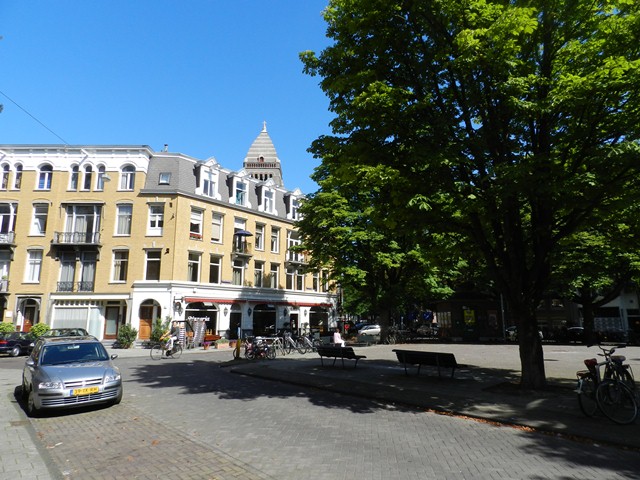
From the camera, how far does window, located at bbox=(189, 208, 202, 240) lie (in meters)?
31.9

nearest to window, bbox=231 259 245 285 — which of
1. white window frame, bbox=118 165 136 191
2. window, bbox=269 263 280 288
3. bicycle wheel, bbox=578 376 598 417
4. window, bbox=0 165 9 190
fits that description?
window, bbox=269 263 280 288

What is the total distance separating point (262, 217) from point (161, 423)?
30524mm

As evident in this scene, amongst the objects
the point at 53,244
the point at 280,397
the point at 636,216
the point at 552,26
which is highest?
the point at 552,26

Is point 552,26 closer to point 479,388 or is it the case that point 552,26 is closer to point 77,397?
point 479,388

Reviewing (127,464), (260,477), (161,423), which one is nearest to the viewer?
(260,477)

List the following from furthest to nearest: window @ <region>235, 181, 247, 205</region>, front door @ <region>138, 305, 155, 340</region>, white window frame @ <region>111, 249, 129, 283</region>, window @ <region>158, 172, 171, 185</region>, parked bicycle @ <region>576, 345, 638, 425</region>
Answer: window @ <region>235, 181, 247, 205</region>
window @ <region>158, 172, 171, 185</region>
white window frame @ <region>111, 249, 129, 283</region>
front door @ <region>138, 305, 155, 340</region>
parked bicycle @ <region>576, 345, 638, 425</region>

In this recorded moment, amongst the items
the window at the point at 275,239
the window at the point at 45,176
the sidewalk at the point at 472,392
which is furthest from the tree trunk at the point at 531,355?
the window at the point at 45,176

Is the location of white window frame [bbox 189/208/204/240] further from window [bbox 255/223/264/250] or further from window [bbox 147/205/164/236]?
window [bbox 255/223/264/250]

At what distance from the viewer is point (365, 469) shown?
17.7 ft

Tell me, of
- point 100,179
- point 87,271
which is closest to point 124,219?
point 100,179

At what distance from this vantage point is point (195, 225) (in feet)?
106

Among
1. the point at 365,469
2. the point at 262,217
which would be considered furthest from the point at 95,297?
the point at 365,469

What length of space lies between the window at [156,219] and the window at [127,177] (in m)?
2.57

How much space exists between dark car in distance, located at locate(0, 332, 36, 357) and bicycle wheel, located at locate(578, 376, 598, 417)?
26.8m
